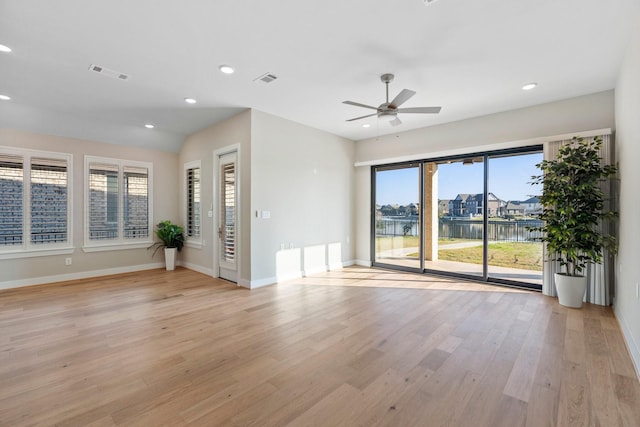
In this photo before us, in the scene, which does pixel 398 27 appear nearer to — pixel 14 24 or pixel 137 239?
pixel 14 24

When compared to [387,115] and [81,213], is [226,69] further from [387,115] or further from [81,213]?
[81,213]

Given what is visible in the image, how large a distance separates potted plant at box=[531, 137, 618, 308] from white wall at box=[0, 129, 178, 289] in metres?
7.25

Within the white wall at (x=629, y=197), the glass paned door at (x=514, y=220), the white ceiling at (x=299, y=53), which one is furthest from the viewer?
the glass paned door at (x=514, y=220)

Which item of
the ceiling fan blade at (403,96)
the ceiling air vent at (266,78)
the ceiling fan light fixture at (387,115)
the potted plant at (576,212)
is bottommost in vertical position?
the potted plant at (576,212)

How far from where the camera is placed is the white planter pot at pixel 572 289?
3.74m

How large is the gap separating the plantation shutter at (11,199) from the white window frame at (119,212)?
0.88 metres

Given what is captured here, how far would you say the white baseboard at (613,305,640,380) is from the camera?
2324 millimetres

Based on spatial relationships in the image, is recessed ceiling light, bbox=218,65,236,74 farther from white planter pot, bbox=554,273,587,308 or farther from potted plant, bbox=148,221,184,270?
white planter pot, bbox=554,273,587,308

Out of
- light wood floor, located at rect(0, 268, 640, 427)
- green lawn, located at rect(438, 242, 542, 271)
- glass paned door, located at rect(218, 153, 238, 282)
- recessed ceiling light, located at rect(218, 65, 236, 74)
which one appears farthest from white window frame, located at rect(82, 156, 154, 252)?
green lawn, located at rect(438, 242, 542, 271)

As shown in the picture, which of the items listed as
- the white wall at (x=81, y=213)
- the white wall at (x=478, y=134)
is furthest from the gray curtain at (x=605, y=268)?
the white wall at (x=81, y=213)

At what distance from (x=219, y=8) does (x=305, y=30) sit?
2.53ft

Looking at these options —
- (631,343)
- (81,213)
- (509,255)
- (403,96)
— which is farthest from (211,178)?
(631,343)

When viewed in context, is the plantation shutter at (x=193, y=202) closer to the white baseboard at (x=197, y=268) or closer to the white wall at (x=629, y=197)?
the white baseboard at (x=197, y=268)

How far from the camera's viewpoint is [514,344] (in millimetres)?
2758
